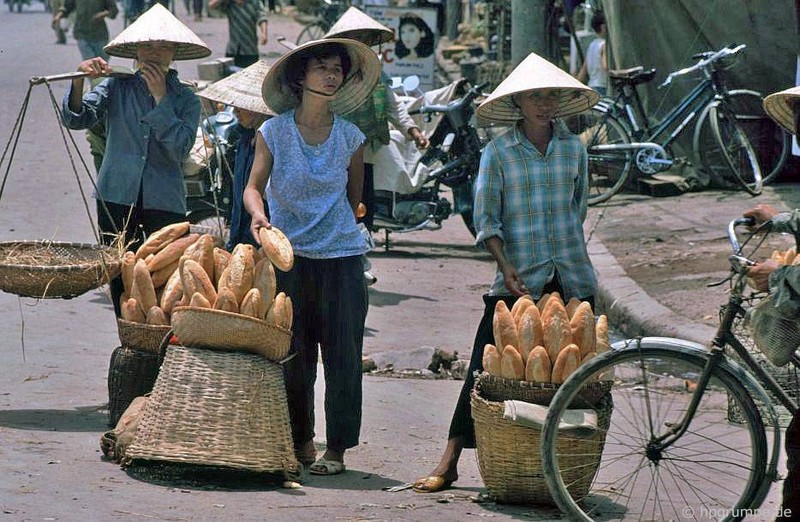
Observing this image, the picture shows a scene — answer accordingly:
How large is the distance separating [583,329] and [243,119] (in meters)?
2.30

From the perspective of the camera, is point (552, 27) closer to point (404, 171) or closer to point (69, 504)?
point (404, 171)

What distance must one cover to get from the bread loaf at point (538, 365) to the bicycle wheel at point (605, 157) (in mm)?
8624

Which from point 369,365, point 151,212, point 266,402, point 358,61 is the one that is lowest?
point 369,365

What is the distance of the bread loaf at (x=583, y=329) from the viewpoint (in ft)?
19.0

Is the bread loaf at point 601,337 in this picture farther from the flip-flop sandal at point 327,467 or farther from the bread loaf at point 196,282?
the bread loaf at point 196,282

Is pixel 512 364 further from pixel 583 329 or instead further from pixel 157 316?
pixel 157 316

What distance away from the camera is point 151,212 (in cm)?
725

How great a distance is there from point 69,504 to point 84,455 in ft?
2.63

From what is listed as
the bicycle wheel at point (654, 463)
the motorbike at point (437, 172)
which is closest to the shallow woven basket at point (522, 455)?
the bicycle wheel at point (654, 463)

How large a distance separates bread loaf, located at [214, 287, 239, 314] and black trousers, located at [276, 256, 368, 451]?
1.31ft

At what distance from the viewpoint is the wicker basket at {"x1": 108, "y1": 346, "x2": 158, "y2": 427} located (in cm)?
660

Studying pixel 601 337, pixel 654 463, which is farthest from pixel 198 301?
pixel 654 463

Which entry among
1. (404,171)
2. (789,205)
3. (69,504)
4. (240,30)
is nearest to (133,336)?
(69,504)

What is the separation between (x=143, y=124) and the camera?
711 centimetres
